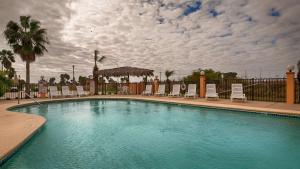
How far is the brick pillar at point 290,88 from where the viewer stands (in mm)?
10320

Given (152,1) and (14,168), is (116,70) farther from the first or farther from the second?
(14,168)

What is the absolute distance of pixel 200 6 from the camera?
45.5 ft

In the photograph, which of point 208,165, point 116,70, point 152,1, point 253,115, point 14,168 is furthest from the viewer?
point 116,70

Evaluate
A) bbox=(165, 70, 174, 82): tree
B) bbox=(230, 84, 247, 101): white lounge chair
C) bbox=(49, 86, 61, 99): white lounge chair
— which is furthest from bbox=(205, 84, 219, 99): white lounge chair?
bbox=(165, 70, 174, 82): tree

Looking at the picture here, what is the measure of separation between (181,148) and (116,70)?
613 inches

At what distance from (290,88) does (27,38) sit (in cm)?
1820

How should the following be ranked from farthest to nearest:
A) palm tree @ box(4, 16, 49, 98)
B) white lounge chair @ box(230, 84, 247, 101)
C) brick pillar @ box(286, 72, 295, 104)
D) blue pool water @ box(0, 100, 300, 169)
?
palm tree @ box(4, 16, 49, 98), white lounge chair @ box(230, 84, 247, 101), brick pillar @ box(286, 72, 295, 104), blue pool water @ box(0, 100, 300, 169)

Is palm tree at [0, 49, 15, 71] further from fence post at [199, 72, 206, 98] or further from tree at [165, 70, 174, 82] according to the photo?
fence post at [199, 72, 206, 98]

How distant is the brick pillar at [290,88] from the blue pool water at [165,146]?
141 inches

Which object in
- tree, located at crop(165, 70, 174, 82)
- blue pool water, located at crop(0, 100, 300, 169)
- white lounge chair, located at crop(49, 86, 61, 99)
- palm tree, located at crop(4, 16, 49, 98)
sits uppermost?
palm tree, located at crop(4, 16, 49, 98)

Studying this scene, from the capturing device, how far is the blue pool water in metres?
3.75

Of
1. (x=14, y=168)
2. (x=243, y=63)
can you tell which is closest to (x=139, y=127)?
(x=14, y=168)

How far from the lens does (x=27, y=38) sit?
53.3 feet

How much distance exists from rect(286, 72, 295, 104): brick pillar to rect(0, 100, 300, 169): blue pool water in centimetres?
359
